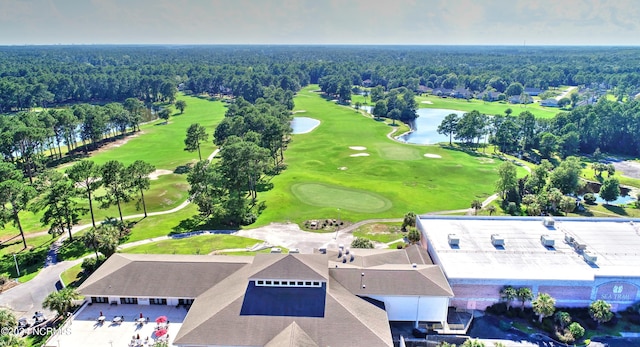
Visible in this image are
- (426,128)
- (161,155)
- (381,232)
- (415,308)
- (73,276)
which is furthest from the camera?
(426,128)

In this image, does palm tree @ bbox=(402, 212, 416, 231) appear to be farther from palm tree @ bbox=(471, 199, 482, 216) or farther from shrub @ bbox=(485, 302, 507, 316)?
shrub @ bbox=(485, 302, 507, 316)

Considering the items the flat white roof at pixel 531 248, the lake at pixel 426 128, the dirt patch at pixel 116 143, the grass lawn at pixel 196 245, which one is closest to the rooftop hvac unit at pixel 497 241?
the flat white roof at pixel 531 248

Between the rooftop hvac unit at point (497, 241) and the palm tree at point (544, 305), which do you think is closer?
the palm tree at point (544, 305)

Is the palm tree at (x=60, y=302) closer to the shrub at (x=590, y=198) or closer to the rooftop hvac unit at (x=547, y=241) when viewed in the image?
the rooftop hvac unit at (x=547, y=241)

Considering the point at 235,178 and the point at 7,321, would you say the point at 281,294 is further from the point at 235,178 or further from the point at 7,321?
the point at 235,178

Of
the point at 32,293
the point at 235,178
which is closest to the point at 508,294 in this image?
the point at 235,178
